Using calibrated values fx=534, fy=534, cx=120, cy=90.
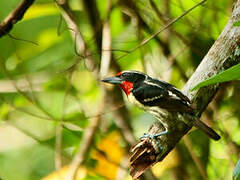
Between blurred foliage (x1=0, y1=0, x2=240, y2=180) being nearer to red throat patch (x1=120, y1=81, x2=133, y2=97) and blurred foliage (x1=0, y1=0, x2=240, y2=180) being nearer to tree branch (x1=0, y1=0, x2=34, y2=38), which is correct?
red throat patch (x1=120, y1=81, x2=133, y2=97)

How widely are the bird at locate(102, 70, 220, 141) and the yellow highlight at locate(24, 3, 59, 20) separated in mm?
1130

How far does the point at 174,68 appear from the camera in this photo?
3641 mm

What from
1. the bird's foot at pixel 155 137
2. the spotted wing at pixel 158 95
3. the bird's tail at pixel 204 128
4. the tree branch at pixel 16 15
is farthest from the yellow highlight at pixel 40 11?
the bird's foot at pixel 155 137

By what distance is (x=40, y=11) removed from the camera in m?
3.95

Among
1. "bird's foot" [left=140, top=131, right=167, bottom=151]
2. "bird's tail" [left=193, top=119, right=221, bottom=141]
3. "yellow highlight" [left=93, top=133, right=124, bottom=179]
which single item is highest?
"yellow highlight" [left=93, top=133, right=124, bottom=179]

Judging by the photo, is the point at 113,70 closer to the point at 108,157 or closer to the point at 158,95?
the point at 108,157

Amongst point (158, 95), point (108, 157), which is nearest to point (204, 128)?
point (158, 95)

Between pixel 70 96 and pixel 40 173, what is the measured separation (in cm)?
101

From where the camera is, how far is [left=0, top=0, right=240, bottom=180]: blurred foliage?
3.54 meters

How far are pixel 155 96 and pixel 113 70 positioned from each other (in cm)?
70

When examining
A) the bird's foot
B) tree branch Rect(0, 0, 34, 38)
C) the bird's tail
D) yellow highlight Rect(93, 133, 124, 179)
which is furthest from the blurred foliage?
the bird's foot

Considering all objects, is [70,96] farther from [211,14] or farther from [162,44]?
[211,14]

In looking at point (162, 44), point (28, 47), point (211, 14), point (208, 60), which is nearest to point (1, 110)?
point (28, 47)

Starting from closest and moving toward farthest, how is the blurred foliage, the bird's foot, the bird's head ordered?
1. the bird's foot
2. the bird's head
3. the blurred foliage
